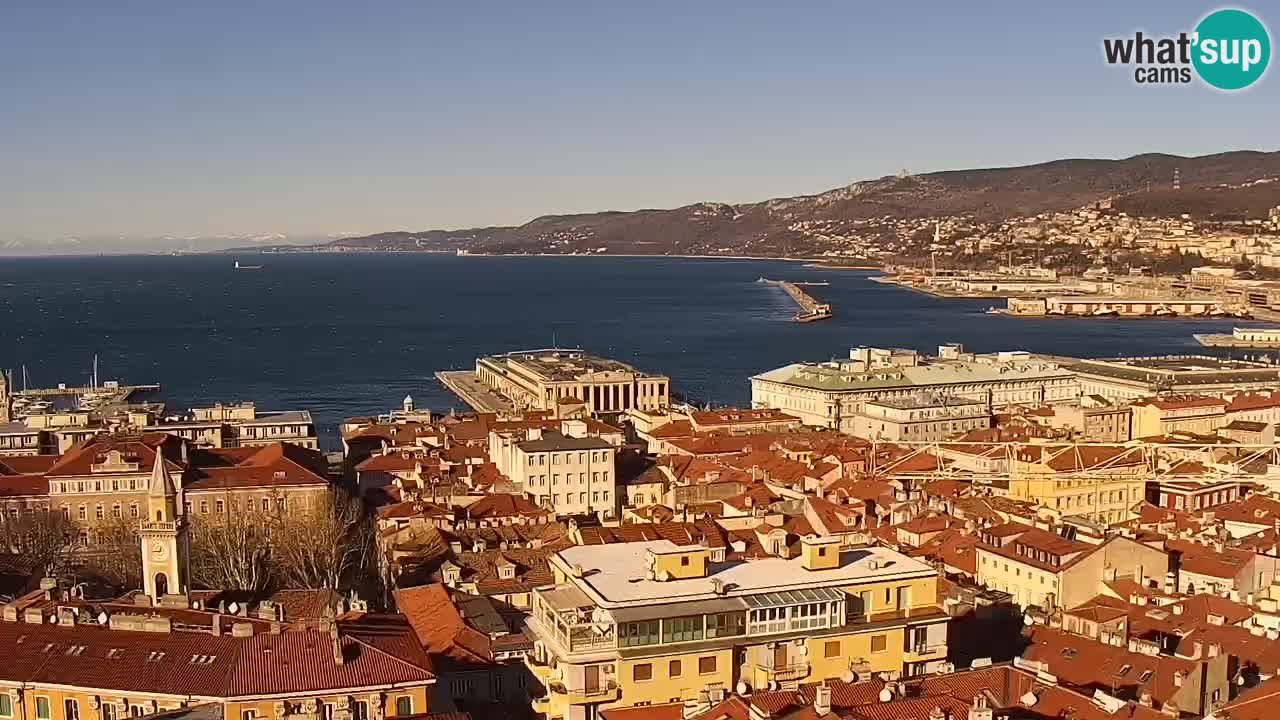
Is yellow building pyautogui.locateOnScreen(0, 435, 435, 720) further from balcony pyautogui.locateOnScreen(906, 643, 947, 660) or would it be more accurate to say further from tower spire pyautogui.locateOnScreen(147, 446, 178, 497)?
balcony pyautogui.locateOnScreen(906, 643, 947, 660)

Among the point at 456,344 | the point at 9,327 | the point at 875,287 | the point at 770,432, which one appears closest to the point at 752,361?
the point at 456,344

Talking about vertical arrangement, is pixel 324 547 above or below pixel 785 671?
below

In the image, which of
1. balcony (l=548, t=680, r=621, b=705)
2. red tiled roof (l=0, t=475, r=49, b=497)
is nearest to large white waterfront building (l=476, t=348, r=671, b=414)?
red tiled roof (l=0, t=475, r=49, b=497)

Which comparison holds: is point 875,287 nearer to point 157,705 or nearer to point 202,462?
point 202,462

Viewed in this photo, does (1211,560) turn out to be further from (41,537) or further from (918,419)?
(918,419)

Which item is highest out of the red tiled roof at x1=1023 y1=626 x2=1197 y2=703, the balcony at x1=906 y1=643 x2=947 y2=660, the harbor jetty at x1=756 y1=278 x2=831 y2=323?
the balcony at x1=906 y1=643 x2=947 y2=660

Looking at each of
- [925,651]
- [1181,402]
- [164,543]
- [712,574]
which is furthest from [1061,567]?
[1181,402]

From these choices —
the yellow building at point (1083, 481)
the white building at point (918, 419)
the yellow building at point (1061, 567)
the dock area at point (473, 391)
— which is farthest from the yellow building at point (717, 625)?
the dock area at point (473, 391)
